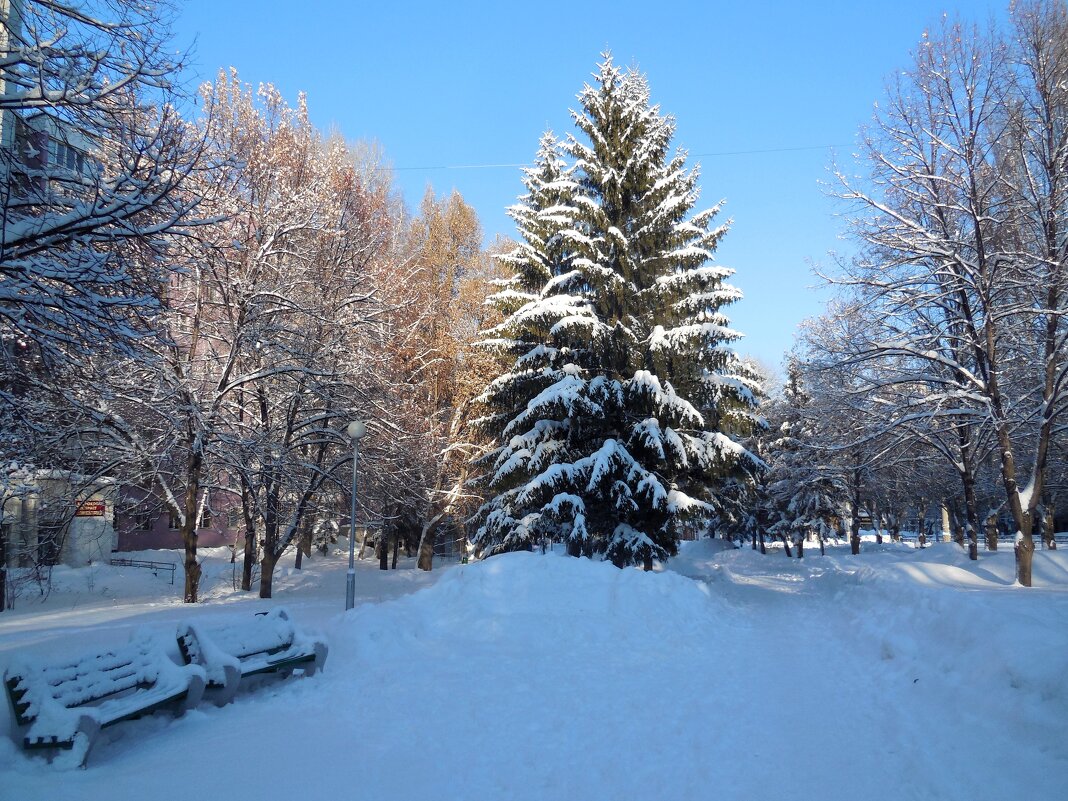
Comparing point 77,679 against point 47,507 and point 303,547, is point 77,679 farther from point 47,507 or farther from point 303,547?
point 303,547

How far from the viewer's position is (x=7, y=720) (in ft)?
16.9

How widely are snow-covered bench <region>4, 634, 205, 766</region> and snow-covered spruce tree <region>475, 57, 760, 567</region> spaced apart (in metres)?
11.5

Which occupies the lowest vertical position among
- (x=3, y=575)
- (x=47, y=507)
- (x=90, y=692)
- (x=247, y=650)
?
(x=3, y=575)

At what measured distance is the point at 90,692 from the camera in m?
5.06

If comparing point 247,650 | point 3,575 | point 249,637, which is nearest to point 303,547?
point 3,575

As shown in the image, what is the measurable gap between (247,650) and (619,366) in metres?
13.5

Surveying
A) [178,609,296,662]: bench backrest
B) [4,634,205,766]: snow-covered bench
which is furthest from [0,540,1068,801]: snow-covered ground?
[178,609,296,662]: bench backrest

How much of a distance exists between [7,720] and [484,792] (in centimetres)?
372

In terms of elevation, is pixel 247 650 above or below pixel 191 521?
below

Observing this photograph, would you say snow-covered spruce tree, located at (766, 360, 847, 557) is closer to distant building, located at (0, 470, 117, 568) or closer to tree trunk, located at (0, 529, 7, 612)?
distant building, located at (0, 470, 117, 568)

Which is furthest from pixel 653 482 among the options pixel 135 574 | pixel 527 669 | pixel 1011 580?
pixel 135 574

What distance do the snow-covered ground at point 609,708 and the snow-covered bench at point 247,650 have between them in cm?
24

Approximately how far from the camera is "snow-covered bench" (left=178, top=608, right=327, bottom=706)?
6227 mm

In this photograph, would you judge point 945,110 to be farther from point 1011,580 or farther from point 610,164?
point 1011,580
